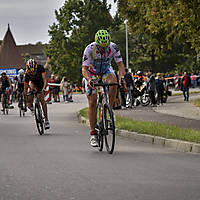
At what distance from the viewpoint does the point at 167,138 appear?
11711 millimetres

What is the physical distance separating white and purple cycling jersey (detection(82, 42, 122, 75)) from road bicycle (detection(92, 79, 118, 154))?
0.21 meters

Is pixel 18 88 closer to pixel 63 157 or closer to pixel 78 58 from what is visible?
pixel 63 157

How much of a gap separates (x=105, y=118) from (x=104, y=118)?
18 millimetres

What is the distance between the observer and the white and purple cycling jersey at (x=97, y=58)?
9961mm

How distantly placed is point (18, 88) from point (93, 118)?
12.5 m

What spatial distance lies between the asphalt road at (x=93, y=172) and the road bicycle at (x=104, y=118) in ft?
0.76

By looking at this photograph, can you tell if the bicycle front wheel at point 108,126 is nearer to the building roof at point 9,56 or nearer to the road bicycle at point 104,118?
the road bicycle at point 104,118

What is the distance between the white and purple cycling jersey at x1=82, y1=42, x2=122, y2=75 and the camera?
392 inches

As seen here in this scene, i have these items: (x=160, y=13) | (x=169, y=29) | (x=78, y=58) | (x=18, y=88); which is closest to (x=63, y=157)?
(x=18, y=88)

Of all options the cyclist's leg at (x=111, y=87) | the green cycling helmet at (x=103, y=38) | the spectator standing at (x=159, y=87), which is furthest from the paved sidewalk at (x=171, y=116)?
the spectator standing at (x=159, y=87)

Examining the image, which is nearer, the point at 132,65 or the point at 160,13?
the point at 160,13

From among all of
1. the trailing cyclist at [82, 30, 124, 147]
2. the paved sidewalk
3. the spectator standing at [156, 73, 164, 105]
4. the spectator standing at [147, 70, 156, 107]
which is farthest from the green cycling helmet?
the spectator standing at [156, 73, 164, 105]

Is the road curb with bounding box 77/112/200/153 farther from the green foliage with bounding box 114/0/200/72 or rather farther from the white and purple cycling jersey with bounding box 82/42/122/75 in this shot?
the green foliage with bounding box 114/0/200/72

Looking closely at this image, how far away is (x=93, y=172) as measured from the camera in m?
7.69
